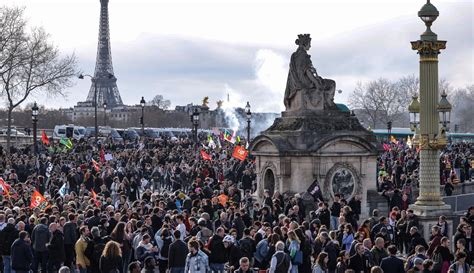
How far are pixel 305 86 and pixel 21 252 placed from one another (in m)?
13.2

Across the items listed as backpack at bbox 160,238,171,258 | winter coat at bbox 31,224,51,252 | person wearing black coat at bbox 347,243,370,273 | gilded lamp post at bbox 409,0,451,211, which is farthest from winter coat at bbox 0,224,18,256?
gilded lamp post at bbox 409,0,451,211

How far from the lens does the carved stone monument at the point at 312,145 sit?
26.6m

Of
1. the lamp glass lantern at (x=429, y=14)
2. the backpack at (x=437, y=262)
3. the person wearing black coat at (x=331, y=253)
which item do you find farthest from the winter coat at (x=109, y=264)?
the lamp glass lantern at (x=429, y=14)

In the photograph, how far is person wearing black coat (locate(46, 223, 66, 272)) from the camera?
57.3 feet

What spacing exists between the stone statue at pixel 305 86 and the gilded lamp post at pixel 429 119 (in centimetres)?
575

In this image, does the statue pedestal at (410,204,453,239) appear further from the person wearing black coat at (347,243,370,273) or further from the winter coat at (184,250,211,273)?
the winter coat at (184,250,211,273)

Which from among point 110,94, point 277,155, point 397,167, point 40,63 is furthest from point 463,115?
point 277,155

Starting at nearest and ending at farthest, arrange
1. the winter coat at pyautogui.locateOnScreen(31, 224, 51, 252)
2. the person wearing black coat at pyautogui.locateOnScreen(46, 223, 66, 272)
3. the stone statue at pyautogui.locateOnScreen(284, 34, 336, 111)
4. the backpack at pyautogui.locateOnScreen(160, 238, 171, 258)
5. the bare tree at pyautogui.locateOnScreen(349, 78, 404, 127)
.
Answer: the backpack at pyautogui.locateOnScreen(160, 238, 171, 258), the person wearing black coat at pyautogui.locateOnScreen(46, 223, 66, 272), the winter coat at pyautogui.locateOnScreen(31, 224, 51, 252), the stone statue at pyautogui.locateOnScreen(284, 34, 336, 111), the bare tree at pyautogui.locateOnScreen(349, 78, 404, 127)

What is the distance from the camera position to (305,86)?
90.7ft

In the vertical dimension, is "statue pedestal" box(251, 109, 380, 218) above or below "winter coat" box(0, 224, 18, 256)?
above

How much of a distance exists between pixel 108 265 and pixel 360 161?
46.0ft

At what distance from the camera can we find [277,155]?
27.1 metres

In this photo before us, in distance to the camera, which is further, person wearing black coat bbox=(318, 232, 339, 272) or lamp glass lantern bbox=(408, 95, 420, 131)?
lamp glass lantern bbox=(408, 95, 420, 131)

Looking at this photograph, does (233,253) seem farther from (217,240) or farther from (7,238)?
(7,238)
